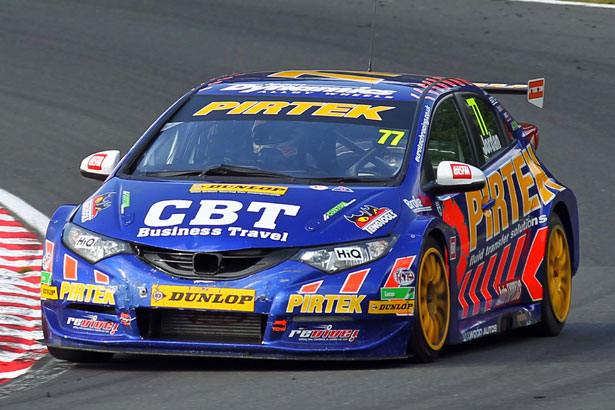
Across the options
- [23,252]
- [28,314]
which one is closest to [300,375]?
[28,314]

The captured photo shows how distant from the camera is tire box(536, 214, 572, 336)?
895cm

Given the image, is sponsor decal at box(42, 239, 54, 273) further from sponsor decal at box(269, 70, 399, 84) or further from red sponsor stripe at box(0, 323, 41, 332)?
sponsor decal at box(269, 70, 399, 84)

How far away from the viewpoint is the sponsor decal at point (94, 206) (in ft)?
24.3

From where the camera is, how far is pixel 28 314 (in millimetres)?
8750

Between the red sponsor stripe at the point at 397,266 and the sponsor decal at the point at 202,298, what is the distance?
2.08ft

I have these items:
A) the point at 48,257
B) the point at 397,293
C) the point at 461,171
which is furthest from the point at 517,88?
the point at 48,257

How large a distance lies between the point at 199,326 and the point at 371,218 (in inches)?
38.0

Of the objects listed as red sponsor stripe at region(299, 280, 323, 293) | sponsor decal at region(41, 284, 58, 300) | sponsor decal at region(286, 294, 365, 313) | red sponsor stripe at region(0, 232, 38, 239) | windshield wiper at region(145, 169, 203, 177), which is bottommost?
red sponsor stripe at region(0, 232, 38, 239)

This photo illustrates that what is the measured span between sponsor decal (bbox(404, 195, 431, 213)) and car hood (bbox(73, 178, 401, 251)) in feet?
0.20

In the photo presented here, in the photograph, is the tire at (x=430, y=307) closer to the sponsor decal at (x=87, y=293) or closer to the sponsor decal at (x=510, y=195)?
the sponsor decal at (x=510, y=195)

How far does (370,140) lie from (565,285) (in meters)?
2.00

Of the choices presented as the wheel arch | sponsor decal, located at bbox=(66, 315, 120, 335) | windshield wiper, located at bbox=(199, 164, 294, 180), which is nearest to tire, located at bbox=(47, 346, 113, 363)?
sponsor decal, located at bbox=(66, 315, 120, 335)

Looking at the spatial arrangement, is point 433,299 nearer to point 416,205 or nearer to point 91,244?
point 416,205

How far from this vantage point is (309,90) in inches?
334
